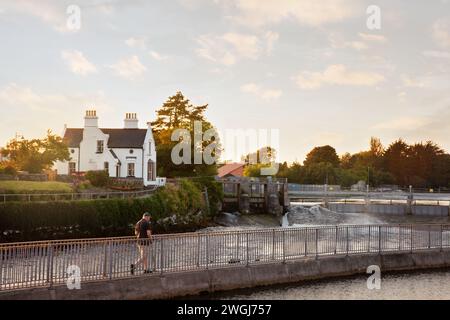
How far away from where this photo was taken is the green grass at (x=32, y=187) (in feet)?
147

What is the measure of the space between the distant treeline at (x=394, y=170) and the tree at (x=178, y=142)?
46.8 metres

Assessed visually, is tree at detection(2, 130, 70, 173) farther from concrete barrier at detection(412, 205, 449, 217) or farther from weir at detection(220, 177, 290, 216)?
concrete barrier at detection(412, 205, 449, 217)

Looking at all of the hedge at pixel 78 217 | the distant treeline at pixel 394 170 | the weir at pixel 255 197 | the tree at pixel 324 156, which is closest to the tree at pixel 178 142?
the weir at pixel 255 197

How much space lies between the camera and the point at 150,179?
72812mm

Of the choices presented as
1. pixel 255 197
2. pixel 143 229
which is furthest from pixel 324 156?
pixel 143 229

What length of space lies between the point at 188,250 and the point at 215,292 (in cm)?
204

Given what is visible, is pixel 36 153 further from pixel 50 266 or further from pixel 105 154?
pixel 50 266

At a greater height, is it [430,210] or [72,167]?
[72,167]

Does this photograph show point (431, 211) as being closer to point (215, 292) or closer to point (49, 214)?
point (49, 214)

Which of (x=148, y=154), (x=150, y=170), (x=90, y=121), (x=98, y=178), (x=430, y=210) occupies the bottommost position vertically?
(x=430, y=210)

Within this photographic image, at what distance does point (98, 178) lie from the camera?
57.8m

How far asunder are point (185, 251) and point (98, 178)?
117 ft

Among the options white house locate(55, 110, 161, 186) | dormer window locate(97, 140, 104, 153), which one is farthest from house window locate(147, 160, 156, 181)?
dormer window locate(97, 140, 104, 153)

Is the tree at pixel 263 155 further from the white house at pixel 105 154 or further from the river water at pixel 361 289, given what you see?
the river water at pixel 361 289
